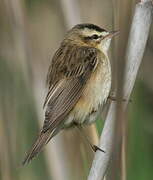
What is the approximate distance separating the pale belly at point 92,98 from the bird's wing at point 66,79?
0.05m

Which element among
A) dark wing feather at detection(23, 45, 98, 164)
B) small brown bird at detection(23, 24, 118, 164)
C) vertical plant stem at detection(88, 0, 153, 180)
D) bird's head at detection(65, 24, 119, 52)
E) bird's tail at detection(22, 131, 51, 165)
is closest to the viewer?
vertical plant stem at detection(88, 0, 153, 180)

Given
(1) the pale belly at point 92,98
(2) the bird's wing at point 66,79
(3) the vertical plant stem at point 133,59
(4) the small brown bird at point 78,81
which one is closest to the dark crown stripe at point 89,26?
(4) the small brown bird at point 78,81

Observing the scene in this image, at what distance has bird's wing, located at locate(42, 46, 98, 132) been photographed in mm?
2928

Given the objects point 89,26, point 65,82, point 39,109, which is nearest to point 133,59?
point 65,82

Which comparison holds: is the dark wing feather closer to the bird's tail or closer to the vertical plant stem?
the bird's tail

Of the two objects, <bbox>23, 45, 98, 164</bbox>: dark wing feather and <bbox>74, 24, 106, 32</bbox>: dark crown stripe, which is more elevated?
<bbox>74, 24, 106, 32</bbox>: dark crown stripe

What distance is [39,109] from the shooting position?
→ 3.48 metres

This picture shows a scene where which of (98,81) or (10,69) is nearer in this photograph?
(98,81)

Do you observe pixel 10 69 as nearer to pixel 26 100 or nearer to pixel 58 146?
pixel 26 100

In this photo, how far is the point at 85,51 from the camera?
343 cm

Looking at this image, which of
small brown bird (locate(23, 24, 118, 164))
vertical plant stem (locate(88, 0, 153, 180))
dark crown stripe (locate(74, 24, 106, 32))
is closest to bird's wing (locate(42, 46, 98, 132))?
small brown bird (locate(23, 24, 118, 164))

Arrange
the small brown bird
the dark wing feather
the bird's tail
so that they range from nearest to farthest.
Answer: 1. the bird's tail
2. the dark wing feather
3. the small brown bird

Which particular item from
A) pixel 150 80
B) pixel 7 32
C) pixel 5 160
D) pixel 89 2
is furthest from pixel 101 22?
pixel 5 160

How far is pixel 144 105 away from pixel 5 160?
1341mm
